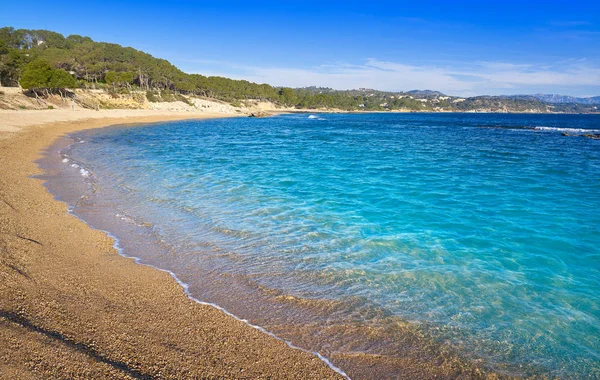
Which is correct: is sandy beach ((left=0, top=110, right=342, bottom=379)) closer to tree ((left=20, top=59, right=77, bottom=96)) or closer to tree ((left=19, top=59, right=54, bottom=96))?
tree ((left=19, top=59, right=54, bottom=96))

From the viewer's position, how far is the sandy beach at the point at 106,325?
4.06 m

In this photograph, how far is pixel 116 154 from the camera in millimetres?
24422

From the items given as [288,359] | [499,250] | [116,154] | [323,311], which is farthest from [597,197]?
[116,154]

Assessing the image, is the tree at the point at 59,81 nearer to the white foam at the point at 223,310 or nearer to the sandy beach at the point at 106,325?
the sandy beach at the point at 106,325

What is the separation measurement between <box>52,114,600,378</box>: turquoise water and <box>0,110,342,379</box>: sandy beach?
0.73 metres

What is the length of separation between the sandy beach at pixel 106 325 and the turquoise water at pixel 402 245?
0.73 meters

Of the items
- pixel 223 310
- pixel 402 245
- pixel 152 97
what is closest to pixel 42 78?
pixel 152 97

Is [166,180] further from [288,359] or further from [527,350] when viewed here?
[527,350]

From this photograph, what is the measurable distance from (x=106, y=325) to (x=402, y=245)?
22.8 ft

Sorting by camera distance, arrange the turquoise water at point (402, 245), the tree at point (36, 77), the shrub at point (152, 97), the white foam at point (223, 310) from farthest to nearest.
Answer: the shrub at point (152, 97)
the tree at point (36, 77)
the turquoise water at point (402, 245)
the white foam at point (223, 310)

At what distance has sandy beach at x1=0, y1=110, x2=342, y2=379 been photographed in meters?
4.06

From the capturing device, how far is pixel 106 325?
5.00 metres

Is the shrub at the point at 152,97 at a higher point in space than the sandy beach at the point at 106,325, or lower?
higher

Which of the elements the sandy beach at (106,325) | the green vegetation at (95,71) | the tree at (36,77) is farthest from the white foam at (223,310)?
the green vegetation at (95,71)
